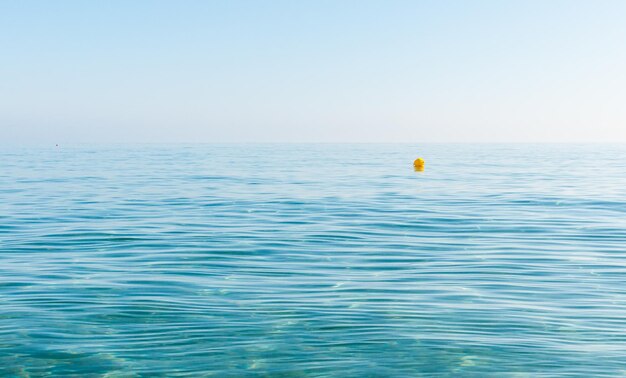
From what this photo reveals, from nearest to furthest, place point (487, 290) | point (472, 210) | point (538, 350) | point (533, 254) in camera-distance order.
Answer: point (538, 350), point (487, 290), point (533, 254), point (472, 210)

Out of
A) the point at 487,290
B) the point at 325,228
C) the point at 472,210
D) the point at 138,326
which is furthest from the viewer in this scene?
the point at 472,210

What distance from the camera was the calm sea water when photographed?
7.86m

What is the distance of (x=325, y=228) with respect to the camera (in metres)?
18.3

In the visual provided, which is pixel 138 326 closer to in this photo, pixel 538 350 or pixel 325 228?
pixel 538 350

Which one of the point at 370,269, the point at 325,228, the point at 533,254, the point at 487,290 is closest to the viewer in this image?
the point at 487,290

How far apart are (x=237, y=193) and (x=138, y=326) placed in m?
19.6

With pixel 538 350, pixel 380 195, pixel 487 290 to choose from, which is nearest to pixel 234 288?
pixel 487 290

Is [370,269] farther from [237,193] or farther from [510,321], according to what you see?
[237,193]

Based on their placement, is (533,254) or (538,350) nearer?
(538,350)

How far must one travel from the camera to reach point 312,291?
1084cm

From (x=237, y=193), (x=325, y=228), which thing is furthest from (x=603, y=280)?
(x=237, y=193)

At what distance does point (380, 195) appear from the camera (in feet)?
91.6

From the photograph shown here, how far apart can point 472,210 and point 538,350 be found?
1466cm

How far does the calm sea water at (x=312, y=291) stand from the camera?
7855 millimetres
